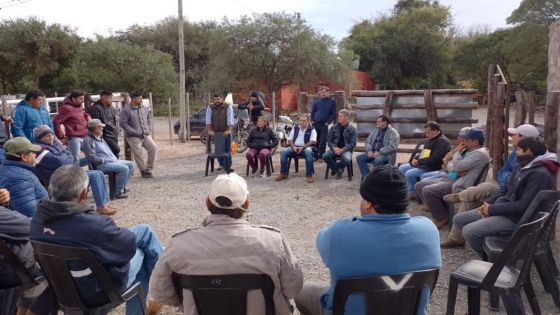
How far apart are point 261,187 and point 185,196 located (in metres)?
1.30

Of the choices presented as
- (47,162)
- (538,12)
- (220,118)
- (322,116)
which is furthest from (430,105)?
(538,12)

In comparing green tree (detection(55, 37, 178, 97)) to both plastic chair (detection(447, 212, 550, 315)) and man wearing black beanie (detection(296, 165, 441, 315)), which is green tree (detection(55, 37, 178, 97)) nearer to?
plastic chair (detection(447, 212, 550, 315))

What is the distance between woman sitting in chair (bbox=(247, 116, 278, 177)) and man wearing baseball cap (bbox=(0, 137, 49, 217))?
5067 mm

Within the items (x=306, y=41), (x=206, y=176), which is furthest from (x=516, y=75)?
(x=206, y=176)

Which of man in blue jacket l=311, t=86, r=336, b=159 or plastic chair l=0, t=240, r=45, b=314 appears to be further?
man in blue jacket l=311, t=86, r=336, b=159

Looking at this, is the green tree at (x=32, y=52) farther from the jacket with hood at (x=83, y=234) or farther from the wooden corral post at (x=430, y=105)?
the jacket with hood at (x=83, y=234)

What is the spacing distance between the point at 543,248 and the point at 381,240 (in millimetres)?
2044

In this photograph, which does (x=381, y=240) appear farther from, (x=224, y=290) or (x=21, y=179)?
(x=21, y=179)

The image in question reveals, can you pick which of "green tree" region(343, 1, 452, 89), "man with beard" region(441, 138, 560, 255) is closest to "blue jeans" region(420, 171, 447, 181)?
"man with beard" region(441, 138, 560, 255)

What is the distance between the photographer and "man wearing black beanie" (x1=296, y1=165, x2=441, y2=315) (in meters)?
2.46

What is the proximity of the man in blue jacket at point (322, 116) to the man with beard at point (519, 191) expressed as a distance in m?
6.13

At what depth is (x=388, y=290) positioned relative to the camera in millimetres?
2457

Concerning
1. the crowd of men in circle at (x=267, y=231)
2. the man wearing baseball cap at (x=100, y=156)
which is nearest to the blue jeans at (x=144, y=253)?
the crowd of men in circle at (x=267, y=231)

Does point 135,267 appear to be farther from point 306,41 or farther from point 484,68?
point 484,68
